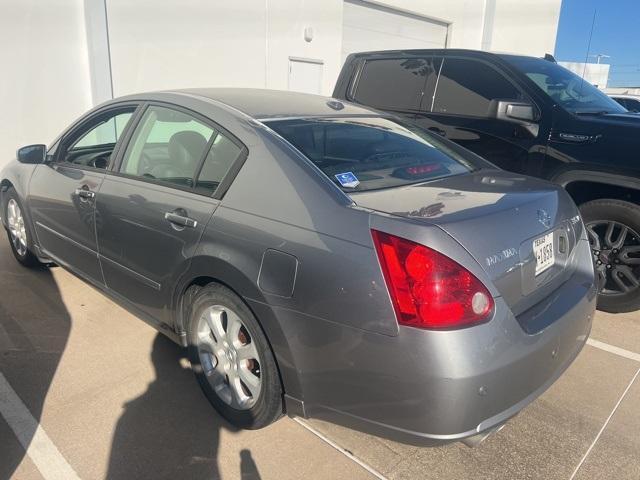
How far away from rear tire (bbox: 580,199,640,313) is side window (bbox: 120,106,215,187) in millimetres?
2833

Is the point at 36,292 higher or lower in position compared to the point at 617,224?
lower

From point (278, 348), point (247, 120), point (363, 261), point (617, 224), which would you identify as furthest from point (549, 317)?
point (617, 224)

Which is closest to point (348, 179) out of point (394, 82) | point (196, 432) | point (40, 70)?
point (196, 432)

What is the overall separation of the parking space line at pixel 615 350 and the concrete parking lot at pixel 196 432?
0.6 inches

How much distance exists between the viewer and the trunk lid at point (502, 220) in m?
1.93

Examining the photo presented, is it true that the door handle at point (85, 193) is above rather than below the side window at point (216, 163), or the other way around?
below

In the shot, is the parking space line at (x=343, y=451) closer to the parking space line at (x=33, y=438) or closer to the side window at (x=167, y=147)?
the parking space line at (x=33, y=438)

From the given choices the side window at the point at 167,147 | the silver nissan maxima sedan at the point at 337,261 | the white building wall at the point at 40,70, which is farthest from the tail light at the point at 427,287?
the white building wall at the point at 40,70

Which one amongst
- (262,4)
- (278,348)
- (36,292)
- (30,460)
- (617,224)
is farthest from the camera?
(262,4)

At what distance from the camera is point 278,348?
2.15 meters

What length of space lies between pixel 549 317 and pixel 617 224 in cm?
204

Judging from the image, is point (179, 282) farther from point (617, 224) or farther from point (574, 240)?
point (617, 224)

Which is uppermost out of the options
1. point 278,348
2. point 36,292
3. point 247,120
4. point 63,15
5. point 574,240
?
point 63,15

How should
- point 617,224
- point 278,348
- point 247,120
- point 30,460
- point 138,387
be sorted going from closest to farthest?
point 278,348, point 30,460, point 247,120, point 138,387, point 617,224
